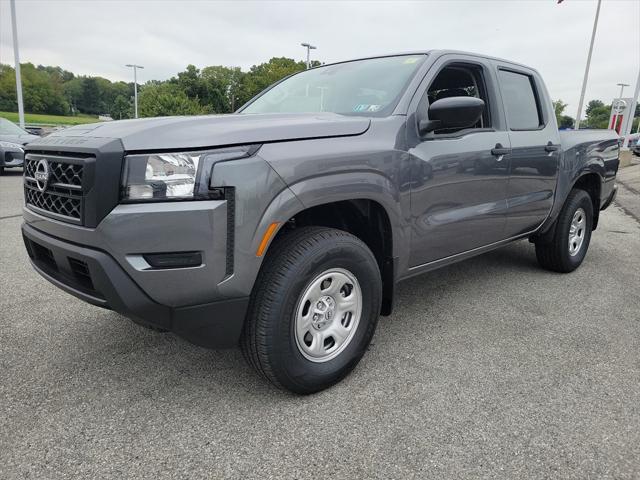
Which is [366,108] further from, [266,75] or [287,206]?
[266,75]

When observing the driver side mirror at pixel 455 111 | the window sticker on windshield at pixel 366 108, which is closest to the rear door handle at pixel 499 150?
the driver side mirror at pixel 455 111

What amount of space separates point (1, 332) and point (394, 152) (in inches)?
106

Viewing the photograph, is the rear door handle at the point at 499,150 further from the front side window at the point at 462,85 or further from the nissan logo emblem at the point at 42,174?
the nissan logo emblem at the point at 42,174

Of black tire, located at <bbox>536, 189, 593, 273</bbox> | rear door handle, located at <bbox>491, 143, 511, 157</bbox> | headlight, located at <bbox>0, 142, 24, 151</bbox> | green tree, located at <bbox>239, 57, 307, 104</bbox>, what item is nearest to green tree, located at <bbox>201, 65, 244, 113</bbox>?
green tree, located at <bbox>239, 57, 307, 104</bbox>

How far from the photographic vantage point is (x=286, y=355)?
7.09 feet

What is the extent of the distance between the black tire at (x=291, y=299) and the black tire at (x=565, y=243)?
107 inches

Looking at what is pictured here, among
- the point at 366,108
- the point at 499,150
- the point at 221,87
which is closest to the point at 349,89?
the point at 366,108

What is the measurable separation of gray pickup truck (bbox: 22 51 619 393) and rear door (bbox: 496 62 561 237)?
17 cm

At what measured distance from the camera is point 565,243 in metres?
4.38

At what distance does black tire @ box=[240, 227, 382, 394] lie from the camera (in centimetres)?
209

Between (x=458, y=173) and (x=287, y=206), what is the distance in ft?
4.56

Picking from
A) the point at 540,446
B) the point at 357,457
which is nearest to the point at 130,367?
the point at 357,457

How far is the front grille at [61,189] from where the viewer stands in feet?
6.40

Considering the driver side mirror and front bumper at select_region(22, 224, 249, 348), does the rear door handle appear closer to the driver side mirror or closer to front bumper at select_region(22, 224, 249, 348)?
the driver side mirror
